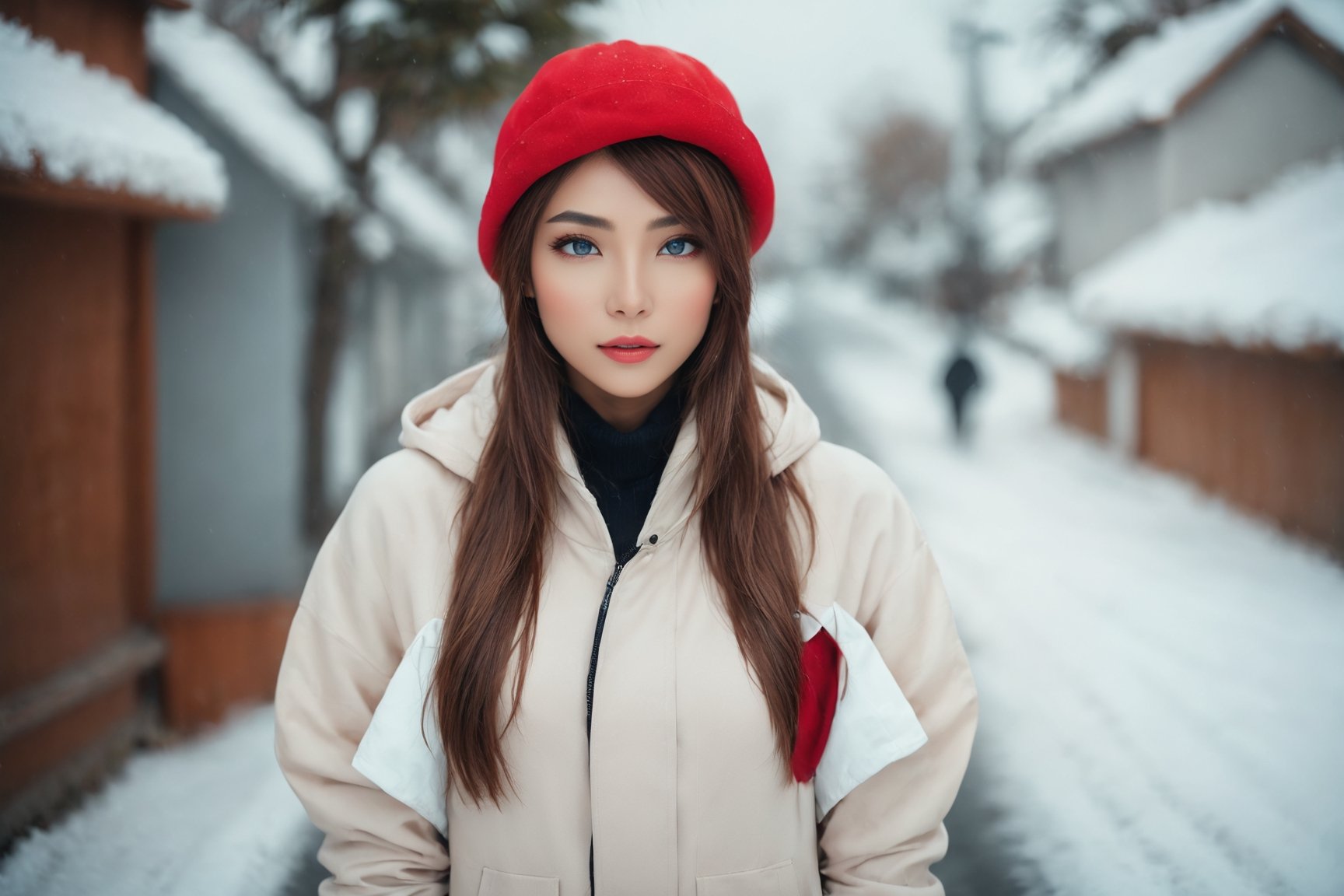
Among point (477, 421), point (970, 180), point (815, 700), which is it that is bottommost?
point (815, 700)

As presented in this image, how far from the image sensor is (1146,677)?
2912 millimetres

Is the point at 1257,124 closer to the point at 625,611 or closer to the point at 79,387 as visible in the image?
the point at 625,611

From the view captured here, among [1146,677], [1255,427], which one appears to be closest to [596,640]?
[1146,677]

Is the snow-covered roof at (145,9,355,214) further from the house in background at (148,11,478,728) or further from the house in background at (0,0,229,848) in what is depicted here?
the house in background at (0,0,229,848)

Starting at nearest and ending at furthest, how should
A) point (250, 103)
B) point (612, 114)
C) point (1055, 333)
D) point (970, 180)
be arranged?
point (612, 114), point (250, 103), point (970, 180), point (1055, 333)

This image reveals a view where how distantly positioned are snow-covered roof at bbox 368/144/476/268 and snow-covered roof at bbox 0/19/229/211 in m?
2.30

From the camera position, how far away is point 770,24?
8.06 ft

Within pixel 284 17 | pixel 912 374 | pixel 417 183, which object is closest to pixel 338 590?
pixel 284 17

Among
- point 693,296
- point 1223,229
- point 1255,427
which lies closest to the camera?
point 693,296

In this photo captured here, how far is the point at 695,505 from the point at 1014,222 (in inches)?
198

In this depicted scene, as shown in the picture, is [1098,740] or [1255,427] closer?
[1098,740]

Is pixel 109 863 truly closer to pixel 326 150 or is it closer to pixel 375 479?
pixel 375 479

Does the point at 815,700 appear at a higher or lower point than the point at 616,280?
lower

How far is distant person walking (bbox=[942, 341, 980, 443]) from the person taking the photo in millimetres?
5402
